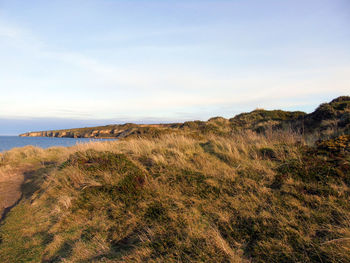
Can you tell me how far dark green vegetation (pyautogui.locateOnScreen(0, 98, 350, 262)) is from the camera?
3.07 m

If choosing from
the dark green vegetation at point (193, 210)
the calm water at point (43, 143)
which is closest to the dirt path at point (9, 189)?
the dark green vegetation at point (193, 210)

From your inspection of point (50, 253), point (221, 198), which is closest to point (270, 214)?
point (221, 198)

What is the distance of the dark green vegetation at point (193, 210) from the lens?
3066 mm

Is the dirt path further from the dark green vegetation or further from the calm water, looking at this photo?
the calm water

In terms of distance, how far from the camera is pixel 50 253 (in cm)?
361

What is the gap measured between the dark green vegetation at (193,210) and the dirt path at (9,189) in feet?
1.37

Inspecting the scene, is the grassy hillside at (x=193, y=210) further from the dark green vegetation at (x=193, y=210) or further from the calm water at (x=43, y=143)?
the calm water at (x=43, y=143)

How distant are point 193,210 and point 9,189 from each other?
25.6ft

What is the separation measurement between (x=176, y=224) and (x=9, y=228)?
4065mm

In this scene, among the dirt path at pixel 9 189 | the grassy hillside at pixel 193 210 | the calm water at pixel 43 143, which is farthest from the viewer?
the calm water at pixel 43 143

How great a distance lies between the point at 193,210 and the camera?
13.6 ft

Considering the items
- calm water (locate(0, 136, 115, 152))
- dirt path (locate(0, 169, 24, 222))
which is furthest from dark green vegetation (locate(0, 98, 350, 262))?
calm water (locate(0, 136, 115, 152))

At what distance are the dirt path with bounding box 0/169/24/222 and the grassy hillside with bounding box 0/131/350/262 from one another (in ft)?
1.65

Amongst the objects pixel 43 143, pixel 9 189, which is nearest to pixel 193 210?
pixel 9 189
